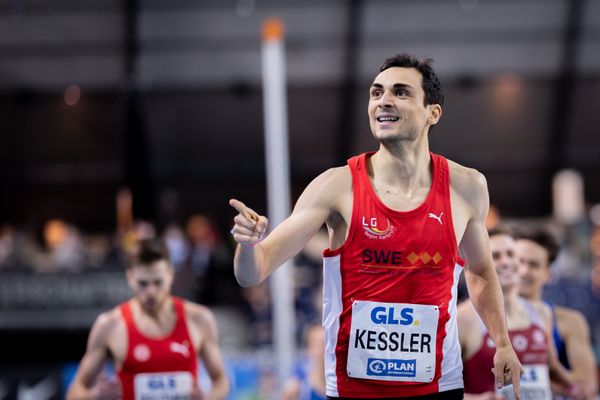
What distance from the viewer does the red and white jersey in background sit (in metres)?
4.13

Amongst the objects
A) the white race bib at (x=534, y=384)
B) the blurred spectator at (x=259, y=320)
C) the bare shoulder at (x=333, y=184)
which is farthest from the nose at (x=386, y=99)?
the blurred spectator at (x=259, y=320)

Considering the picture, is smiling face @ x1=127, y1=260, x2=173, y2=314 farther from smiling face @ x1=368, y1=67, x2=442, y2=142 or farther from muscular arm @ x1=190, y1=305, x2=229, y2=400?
smiling face @ x1=368, y1=67, x2=442, y2=142

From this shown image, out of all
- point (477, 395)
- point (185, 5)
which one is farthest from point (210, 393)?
point (185, 5)

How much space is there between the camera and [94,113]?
2358 cm

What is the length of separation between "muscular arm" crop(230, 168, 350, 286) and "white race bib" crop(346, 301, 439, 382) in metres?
0.35

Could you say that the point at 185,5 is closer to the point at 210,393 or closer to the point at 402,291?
the point at 210,393

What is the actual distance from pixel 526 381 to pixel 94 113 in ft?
62.4

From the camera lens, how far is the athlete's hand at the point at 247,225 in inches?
149

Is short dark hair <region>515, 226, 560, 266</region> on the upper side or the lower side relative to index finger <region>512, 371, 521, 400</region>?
upper

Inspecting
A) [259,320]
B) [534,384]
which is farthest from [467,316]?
[259,320]

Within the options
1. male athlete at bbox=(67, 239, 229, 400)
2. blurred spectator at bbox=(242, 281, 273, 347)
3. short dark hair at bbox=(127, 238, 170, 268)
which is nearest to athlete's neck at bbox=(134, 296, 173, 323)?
male athlete at bbox=(67, 239, 229, 400)

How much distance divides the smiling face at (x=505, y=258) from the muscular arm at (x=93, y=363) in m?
2.28

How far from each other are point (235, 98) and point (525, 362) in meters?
18.5

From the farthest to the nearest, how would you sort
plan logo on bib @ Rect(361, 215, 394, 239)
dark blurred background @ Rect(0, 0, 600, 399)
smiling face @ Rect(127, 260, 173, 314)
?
dark blurred background @ Rect(0, 0, 600, 399)
smiling face @ Rect(127, 260, 173, 314)
plan logo on bib @ Rect(361, 215, 394, 239)
